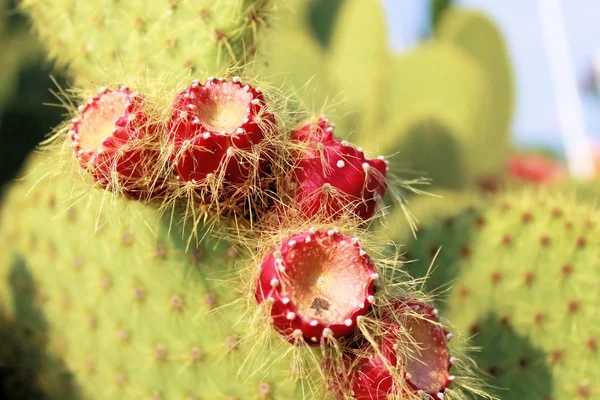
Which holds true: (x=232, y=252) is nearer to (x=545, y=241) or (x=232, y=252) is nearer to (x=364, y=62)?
(x=545, y=241)

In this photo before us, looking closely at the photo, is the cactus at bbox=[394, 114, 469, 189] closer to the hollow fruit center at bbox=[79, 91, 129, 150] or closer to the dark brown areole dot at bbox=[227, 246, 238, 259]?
the dark brown areole dot at bbox=[227, 246, 238, 259]

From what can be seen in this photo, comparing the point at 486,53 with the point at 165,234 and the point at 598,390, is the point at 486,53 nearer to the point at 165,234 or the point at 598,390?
the point at 598,390

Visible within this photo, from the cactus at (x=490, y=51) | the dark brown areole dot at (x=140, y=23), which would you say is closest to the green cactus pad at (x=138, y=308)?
the dark brown areole dot at (x=140, y=23)

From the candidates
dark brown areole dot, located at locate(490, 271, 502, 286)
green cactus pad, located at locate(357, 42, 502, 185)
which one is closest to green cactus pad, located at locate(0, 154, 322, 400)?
dark brown areole dot, located at locate(490, 271, 502, 286)

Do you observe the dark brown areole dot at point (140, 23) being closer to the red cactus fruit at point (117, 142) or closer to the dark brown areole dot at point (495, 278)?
the red cactus fruit at point (117, 142)

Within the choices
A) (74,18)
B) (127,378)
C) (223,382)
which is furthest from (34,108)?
(223,382)
